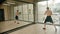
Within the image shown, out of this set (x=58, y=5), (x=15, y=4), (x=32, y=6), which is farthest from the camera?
(x=32, y=6)

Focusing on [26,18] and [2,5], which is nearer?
[2,5]

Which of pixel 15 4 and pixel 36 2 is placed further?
pixel 36 2

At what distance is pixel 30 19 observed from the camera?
11203mm

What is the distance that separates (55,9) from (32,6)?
2192 millimetres

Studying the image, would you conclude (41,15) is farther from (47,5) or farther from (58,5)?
(58,5)

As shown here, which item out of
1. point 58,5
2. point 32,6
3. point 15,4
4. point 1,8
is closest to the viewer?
point 1,8

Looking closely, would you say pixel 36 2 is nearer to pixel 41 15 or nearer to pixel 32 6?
pixel 32 6

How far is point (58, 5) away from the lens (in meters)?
10.1

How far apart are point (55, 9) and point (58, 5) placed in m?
0.45

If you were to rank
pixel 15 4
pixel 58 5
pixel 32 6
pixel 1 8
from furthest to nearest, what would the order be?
pixel 32 6, pixel 58 5, pixel 15 4, pixel 1 8

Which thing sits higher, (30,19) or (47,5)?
(47,5)

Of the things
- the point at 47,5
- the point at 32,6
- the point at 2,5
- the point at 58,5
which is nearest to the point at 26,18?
the point at 32,6

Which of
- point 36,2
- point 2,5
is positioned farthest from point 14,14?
point 36,2

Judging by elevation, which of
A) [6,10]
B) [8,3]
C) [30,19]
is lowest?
[30,19]
